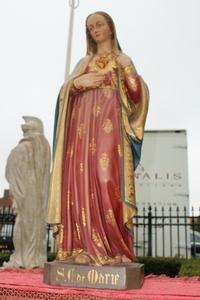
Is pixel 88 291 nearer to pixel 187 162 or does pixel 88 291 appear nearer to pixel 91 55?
pixel 91 55

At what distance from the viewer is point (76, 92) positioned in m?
3.63

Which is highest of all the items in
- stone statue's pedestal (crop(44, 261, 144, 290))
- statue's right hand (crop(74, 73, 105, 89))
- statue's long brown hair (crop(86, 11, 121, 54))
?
statue's long brown hair (crop(86, 11, 121, 54))

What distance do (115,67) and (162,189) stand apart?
710cm

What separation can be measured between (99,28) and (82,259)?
7.05 feet

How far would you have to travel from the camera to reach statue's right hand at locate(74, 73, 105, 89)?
353cm

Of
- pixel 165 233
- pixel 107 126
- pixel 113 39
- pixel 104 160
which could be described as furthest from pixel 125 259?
pixel 165 233

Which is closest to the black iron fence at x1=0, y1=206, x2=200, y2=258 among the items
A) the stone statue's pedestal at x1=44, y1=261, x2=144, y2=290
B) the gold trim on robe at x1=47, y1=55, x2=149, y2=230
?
the gold trim on robe at x1=47, y1=55, x2=149, y2=230

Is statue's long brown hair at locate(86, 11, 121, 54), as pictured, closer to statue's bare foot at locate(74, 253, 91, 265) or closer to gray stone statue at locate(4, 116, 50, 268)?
statue's bare foot at locate(74, 253, 91, 265)

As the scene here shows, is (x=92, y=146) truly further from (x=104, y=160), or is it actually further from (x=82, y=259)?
(x=82, y=259)

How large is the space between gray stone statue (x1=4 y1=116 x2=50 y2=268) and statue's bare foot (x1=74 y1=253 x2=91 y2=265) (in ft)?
10.2

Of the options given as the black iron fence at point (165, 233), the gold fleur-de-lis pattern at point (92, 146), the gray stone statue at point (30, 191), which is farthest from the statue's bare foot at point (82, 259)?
the black iron fence at point (165, 233)

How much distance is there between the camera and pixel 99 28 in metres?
3.71

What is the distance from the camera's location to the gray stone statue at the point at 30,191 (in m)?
6.09

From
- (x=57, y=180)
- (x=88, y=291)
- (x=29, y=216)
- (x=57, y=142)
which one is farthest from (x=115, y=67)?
(x=29, y=216)
